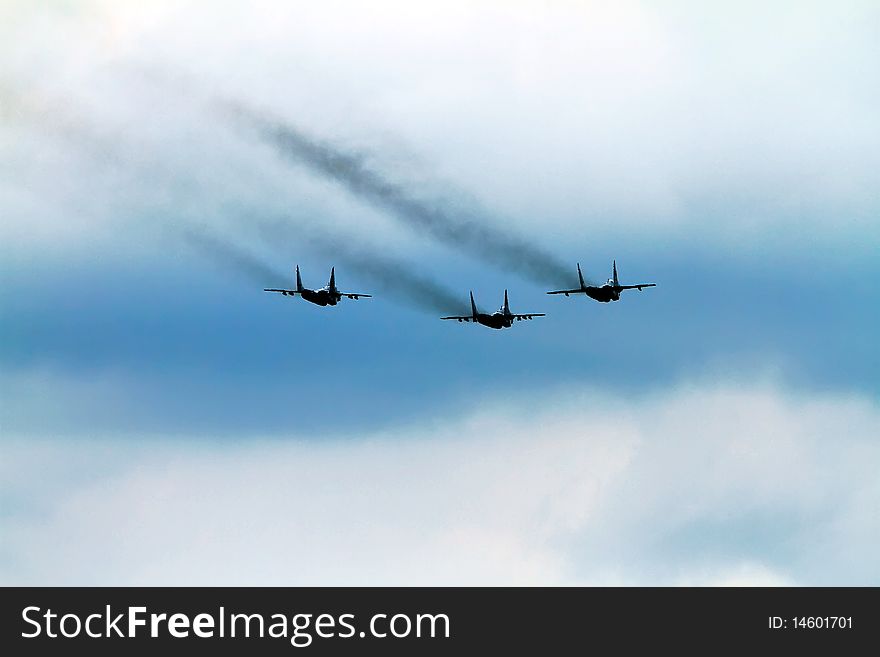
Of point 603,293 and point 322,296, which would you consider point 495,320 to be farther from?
point 322,296

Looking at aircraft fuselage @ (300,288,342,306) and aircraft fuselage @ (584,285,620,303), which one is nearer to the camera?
aircraft fuselage @ (300,288,342,306)

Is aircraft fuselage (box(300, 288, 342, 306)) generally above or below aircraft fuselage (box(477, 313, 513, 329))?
above

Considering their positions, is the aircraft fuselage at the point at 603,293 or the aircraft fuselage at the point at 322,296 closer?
the aircraft fuselage at the point at 322,296

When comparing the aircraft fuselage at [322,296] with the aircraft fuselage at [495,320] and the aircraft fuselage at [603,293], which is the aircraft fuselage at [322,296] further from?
the aircraft fuselage at [603,293]

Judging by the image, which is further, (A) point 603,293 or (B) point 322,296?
(A) point 603,293

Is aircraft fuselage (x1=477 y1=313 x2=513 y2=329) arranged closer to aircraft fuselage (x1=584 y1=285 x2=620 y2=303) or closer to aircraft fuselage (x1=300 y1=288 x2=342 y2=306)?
aircraft fuselage (x1=584 y1=285 x2=620 y2=303)

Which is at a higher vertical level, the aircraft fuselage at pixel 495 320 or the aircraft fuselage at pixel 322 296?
the aircraft fuselage at pixel 322 296
